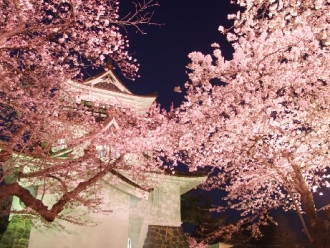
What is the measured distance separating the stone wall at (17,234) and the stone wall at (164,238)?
4.80 metres

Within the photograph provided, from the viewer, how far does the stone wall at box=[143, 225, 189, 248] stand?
14.1 meters

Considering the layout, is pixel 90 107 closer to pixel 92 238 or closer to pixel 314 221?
pixel 92 238

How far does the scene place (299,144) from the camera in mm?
9648

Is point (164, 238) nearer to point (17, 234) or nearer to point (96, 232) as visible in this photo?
point (96, 232)

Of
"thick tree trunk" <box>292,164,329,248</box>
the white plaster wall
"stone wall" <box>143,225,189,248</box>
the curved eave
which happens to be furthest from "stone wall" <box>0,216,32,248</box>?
"thick tree trunk" <box>292,164,329,248</box>

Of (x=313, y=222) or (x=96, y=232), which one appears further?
(x=96, y=232)

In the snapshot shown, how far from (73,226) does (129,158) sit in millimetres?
4398

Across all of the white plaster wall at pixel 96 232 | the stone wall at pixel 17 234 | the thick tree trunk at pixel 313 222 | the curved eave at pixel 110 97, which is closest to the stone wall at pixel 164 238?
the white plaster wall at pixel 96 232

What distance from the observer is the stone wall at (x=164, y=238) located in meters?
14.1

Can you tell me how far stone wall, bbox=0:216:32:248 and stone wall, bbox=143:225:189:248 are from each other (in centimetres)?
480

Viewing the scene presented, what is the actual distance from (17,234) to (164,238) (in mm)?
5820

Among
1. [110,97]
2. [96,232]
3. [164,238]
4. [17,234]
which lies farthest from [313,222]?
[110,97]

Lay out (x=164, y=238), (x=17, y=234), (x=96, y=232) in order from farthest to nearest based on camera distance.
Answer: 1. (x=164, y=238)
2. (x=17, y=234)
3. (x=96, y=232)

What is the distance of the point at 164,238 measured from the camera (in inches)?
564
